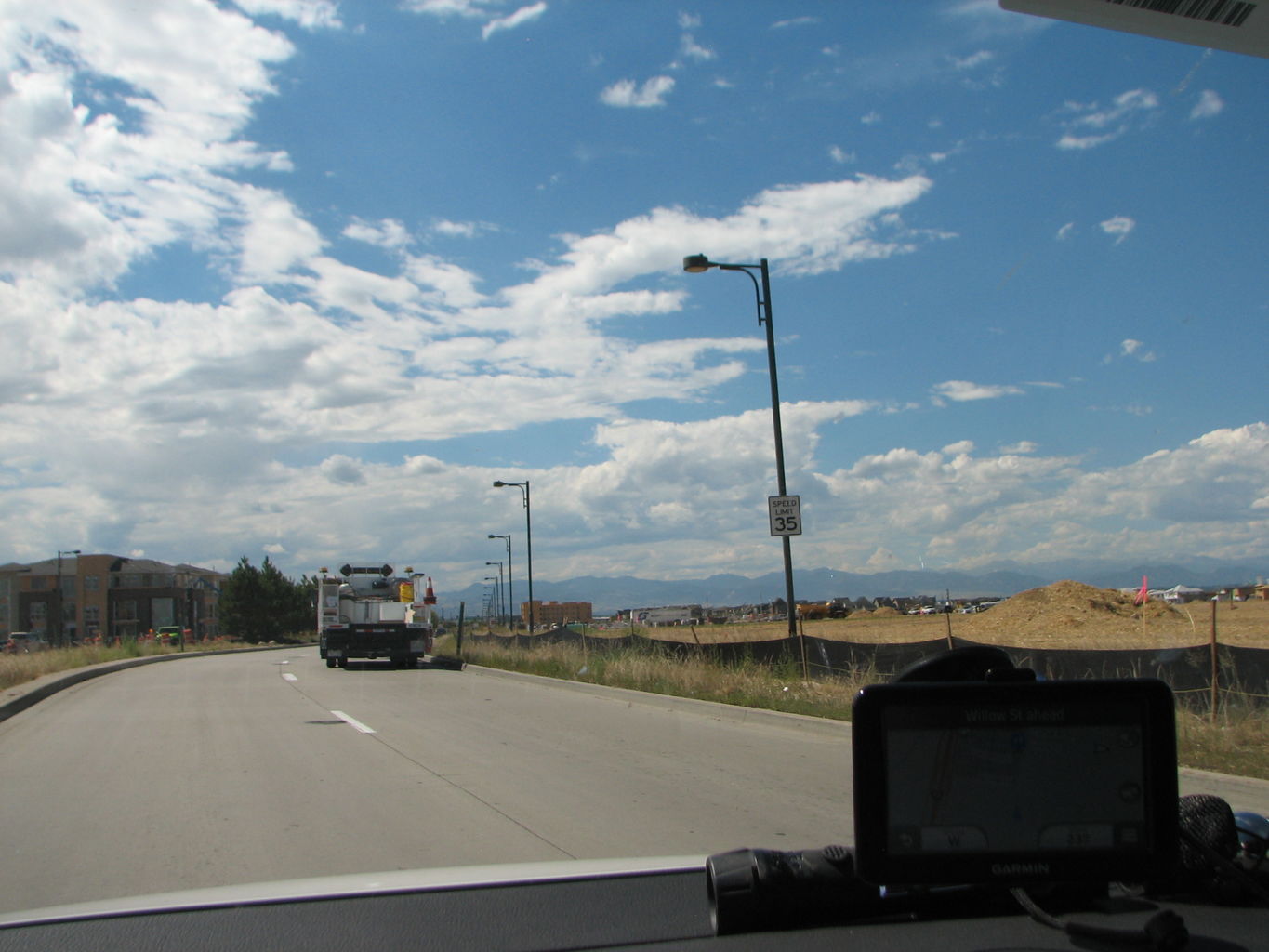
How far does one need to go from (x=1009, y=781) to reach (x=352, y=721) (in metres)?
13.9

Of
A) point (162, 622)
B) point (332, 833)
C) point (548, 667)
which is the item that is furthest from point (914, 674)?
point (162, 622)

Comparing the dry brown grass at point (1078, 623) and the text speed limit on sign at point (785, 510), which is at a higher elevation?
the text speed limit on sign at point (785, 510)

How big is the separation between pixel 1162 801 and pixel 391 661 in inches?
1262

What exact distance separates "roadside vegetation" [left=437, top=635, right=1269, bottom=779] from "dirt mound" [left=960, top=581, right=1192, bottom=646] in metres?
15.3

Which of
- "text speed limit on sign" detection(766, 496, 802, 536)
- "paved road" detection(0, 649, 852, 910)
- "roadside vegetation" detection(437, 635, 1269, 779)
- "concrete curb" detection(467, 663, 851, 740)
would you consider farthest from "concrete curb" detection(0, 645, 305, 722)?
"text speed limit on sign" detection(766, 496, 802, 536)

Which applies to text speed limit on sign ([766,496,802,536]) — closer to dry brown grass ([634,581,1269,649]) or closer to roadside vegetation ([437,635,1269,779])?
roadside vegetation ([437,635,1269,779])

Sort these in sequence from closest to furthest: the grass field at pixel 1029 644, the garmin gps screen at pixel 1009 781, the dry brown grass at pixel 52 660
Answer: the garmin gps screen at pixel 1009 781
the grass field at pixel 1029 644
the dry brown grass at pixel 52 660

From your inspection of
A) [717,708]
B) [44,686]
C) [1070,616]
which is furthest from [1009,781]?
[1070,616]

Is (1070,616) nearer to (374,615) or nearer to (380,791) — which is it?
(374,615)

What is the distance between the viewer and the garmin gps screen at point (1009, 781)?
205 cm

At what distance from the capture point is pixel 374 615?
3162 cm

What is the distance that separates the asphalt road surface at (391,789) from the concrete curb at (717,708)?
1.8 inches

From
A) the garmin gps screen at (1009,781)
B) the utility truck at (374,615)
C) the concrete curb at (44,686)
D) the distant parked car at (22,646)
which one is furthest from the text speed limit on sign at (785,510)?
the distant parked car at (22,646)

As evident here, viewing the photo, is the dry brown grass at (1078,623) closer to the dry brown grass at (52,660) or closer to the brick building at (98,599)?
the dry brown grass at (52,660)
